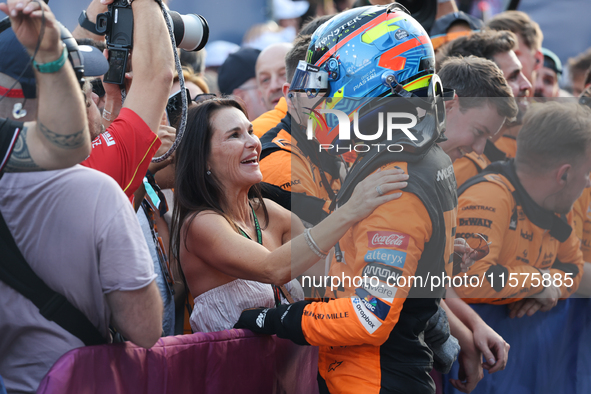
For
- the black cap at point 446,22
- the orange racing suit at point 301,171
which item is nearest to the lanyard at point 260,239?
the orange racing suit at point 301,171

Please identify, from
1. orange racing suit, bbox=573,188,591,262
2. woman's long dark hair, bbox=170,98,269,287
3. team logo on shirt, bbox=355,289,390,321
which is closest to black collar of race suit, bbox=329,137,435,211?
team logo on shirt, bbox=355,289,390,321

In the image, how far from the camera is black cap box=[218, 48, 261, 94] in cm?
560

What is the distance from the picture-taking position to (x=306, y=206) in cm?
314

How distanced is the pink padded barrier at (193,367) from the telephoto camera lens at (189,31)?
1221mm

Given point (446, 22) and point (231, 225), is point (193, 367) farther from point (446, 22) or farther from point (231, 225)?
point (446, 22)

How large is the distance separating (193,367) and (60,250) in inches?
28.8

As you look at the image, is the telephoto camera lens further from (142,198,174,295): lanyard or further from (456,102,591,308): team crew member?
(456,102,591,308): team crew member

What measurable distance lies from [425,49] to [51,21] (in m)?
1.35

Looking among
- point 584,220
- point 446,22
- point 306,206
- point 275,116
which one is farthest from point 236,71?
point 584,220

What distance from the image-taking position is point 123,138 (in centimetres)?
199

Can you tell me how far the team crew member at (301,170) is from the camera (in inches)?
125

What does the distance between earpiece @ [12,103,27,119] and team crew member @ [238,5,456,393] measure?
1.04 meters

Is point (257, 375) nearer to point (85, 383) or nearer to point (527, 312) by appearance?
point (85, 383)

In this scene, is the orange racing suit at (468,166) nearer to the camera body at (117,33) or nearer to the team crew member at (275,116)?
the team crew member at (275,116)
